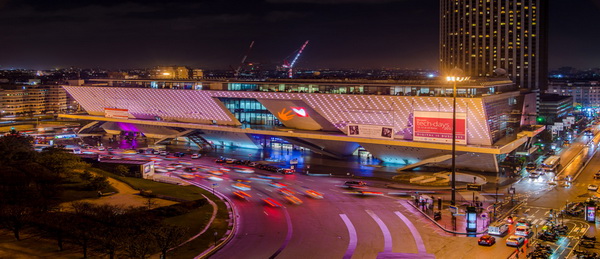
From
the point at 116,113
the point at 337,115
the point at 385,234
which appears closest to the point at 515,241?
the point at 385,234

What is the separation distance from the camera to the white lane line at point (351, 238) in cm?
2553

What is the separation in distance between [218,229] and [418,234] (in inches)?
422

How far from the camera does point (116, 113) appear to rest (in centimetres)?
7631

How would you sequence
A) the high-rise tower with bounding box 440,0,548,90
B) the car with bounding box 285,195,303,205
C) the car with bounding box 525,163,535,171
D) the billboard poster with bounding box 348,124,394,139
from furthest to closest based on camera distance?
the high-rise tower with bounding box 440,0,548,90, the billboard poster with bounding box 348,124,394,139, the car with bounding box 525,163,535,171, the car with bounding box 285,195,303,205

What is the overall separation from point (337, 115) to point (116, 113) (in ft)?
117

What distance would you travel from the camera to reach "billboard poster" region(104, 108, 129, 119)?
7539cm

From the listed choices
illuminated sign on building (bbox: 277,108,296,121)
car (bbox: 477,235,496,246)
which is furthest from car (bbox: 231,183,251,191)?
car (bbox: 477,235,496,246)

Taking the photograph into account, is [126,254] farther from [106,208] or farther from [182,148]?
[182,148]

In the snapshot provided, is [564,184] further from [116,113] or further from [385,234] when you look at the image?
[116,113]

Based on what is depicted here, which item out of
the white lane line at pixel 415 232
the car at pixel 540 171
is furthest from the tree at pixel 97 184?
the car at pixel 540 171

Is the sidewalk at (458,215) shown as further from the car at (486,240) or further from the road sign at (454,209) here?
the car at (486,240)

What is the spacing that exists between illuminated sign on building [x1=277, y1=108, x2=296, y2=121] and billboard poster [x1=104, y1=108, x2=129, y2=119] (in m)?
25.1

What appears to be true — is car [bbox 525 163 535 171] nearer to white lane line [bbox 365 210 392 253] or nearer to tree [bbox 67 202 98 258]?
white lane line [bbox 365 210 392 253]

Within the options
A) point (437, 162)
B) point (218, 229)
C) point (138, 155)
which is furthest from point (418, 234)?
point (138, 155)
